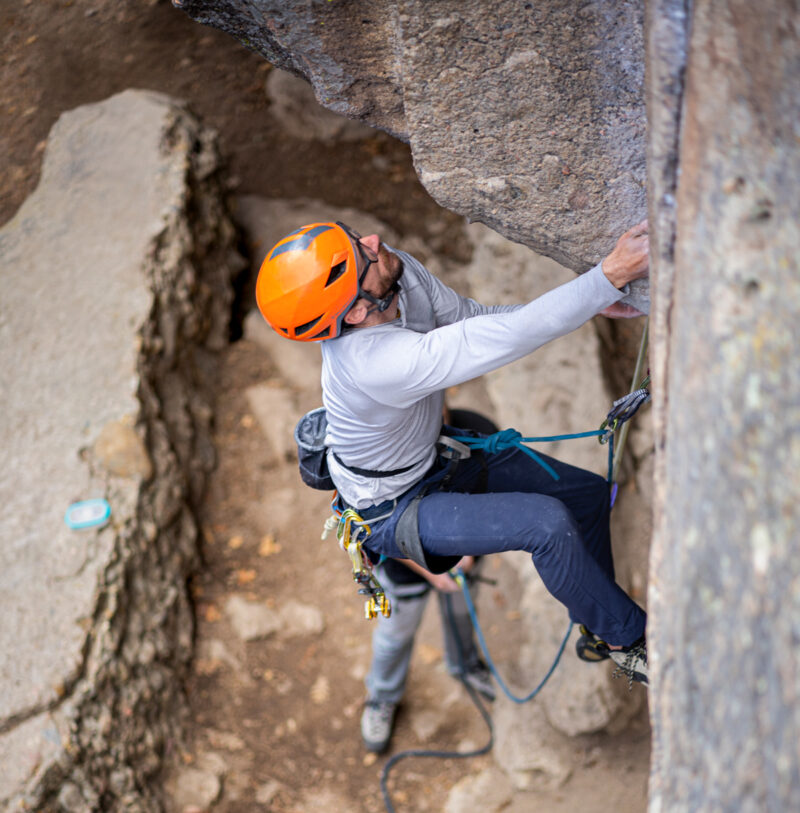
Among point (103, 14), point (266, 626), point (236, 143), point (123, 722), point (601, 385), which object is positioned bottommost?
point (266, 626)

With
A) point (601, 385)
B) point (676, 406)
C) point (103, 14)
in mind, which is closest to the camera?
point (676, 406)

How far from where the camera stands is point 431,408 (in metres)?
2.93

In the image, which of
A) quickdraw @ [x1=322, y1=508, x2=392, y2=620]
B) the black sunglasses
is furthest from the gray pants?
the black sunglasses

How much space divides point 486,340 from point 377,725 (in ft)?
10.1

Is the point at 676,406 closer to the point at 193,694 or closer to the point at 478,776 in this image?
the point at 478,776

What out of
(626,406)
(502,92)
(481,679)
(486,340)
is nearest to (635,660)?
(626,406)

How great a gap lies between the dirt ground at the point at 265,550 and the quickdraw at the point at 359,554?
6.24 feet

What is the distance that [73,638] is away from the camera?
13.0 feet

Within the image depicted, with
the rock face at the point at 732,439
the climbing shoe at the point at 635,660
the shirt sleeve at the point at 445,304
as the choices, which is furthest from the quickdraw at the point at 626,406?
the rock face at the point at 732,439

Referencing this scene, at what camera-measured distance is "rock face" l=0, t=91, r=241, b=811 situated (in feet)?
12.8

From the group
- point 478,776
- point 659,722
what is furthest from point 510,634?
point 659,722

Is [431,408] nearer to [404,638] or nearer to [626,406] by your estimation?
[626,406]

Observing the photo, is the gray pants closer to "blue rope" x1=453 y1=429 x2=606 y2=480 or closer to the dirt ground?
the dirt ground

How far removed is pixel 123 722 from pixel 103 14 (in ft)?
13.5
